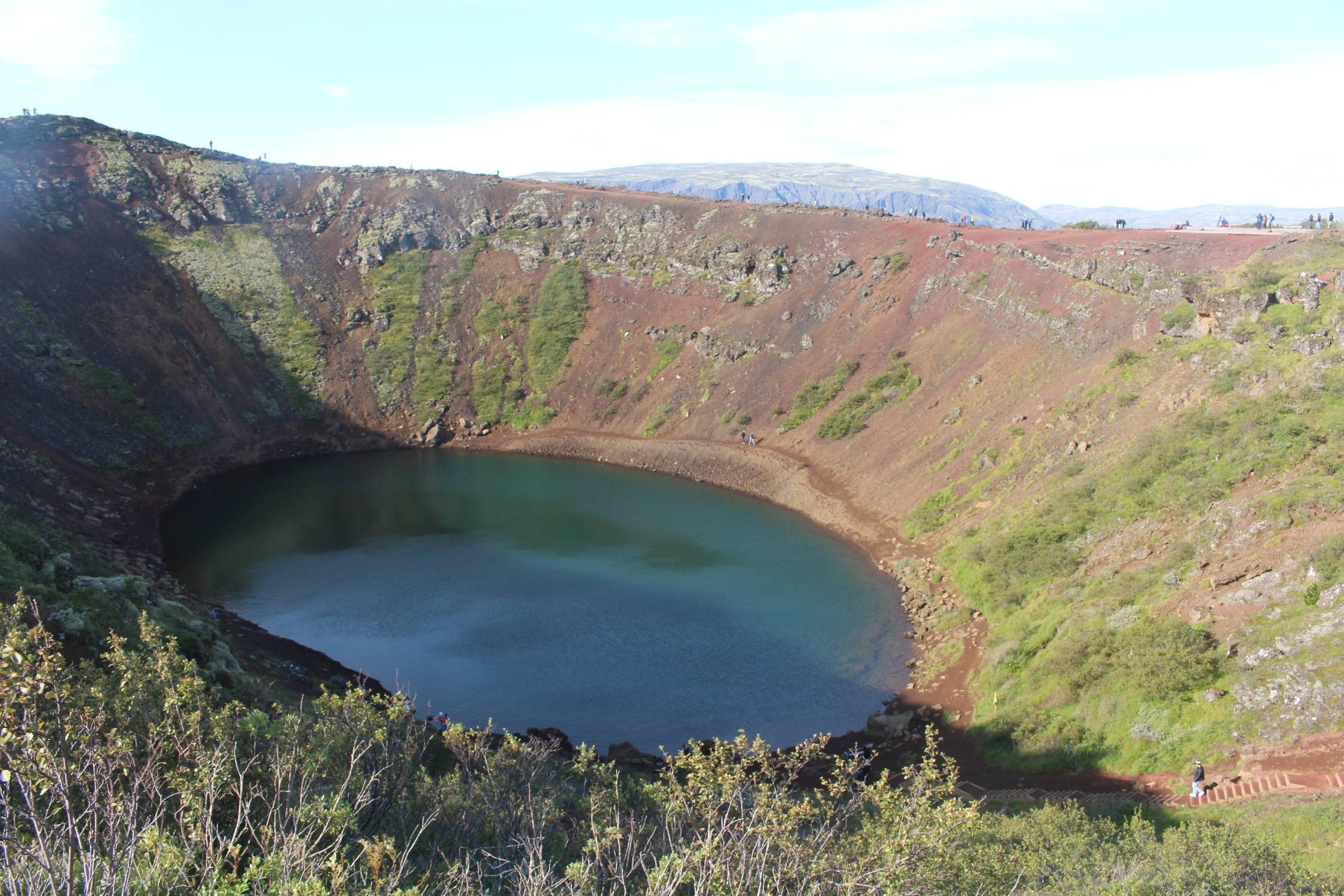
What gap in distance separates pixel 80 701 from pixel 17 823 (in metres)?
2.44

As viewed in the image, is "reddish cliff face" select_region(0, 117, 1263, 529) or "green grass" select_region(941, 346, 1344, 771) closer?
"green grass" select_region(941, 346, 1344, 771)

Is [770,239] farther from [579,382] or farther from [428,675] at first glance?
[428,675]

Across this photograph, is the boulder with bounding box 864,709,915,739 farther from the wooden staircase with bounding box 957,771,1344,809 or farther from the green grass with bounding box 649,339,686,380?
the green grass with bounding box 649,339,686,380

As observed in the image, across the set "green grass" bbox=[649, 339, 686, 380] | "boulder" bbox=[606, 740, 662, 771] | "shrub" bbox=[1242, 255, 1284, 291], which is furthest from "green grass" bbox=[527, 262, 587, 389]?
"shrub" bbox=[1242, 255, 1284, 291]

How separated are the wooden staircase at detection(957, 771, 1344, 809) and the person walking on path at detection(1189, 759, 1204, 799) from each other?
11cm

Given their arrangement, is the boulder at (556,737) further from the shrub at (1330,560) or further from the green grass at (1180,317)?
the green grass at (1180,317)

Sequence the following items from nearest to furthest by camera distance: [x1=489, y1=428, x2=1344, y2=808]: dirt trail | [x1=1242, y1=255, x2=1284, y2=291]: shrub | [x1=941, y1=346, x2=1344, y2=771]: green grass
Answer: [x1=489, y1=428, x2=1344, y2=808]: dirt trail → [x1=941, y1=346, x2=1344, y2=771]: green grass → [x1=1242, y1=255, x2=1284, y2=291]: shrub

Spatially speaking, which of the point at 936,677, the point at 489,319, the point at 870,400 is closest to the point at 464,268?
the point at 489,319

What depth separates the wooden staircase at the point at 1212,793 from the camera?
21859mm

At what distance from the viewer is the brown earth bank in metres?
43.3

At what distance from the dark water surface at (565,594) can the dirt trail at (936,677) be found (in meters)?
1.84

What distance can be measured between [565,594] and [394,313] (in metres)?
48.0

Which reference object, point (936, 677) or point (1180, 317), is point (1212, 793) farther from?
point (1180, 317)

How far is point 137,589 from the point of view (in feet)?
92.6
